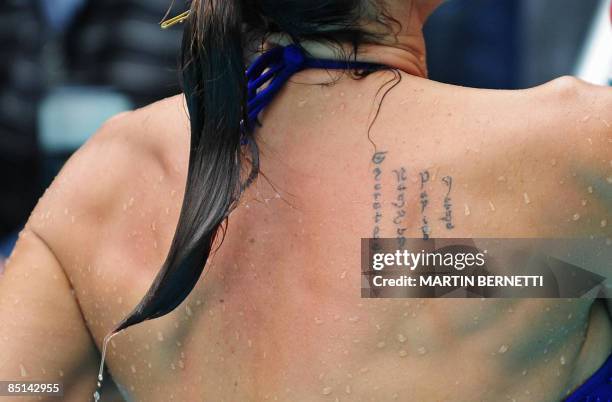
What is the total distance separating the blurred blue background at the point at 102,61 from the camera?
275 centimetres

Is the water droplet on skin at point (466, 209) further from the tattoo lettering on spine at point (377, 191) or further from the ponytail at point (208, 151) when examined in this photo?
the ponytail at point (208, 151)

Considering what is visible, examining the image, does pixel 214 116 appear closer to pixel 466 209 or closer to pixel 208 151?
pixel 208 151

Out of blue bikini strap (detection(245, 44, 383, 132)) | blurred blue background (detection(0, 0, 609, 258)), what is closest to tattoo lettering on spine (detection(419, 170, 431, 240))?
blue bikini strap (detection(245, 44, 383, 132))

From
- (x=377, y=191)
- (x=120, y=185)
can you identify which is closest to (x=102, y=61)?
(x=120, y=185)

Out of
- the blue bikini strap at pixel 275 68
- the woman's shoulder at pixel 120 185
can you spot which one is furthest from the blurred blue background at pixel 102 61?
the blue bikini strap at pixel 275 68

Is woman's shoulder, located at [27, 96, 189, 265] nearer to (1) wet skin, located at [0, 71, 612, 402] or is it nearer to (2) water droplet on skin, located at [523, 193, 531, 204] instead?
(1) wet skin, located at [0, 71, 612, 402]

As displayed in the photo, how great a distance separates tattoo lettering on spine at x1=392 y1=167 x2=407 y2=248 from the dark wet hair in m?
0.17

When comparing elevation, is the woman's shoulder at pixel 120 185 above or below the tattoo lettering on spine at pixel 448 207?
below

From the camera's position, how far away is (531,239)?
1.01 metres

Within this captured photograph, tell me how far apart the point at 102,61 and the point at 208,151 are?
1.92 meters

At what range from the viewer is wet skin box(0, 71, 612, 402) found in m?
1.00

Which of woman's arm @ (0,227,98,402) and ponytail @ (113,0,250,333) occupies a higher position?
ponytail @ (113,0,250,333)

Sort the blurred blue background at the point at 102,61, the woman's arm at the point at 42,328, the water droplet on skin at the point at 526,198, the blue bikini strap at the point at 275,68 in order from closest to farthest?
the water droplet on skin at the point at 526,198 → the blue bikini strap at the point at 275,68 → the woman's arm at the point at 42,328 → the blurred blue background at the point at 102,61

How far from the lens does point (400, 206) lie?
1.03 m
